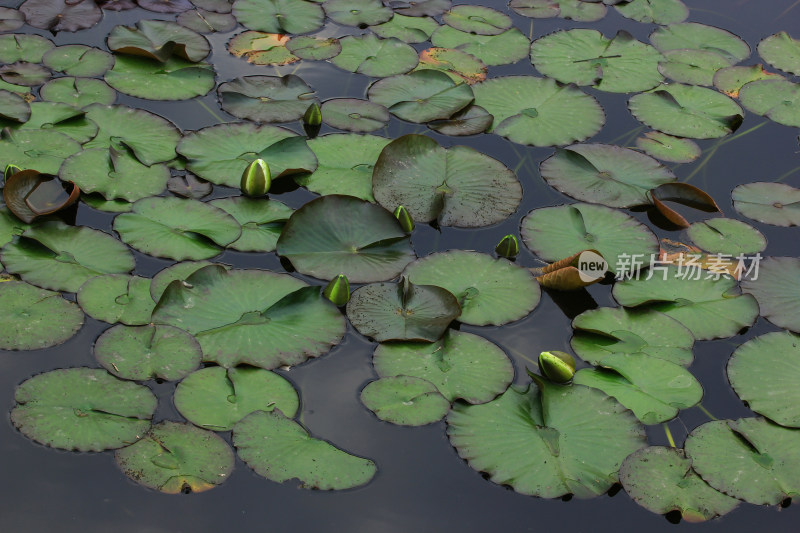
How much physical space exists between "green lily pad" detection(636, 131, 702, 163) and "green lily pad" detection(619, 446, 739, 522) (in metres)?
1.86

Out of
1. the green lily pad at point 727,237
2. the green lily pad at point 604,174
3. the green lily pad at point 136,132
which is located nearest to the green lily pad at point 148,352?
the green lily pad at point 136,132

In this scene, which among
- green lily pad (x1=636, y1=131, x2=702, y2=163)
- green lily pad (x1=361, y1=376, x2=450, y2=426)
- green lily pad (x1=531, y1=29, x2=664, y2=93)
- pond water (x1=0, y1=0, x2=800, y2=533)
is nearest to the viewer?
pond water (x1=0, y1=0, x2=800, y2=533)

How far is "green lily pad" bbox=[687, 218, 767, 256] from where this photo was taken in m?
3.67

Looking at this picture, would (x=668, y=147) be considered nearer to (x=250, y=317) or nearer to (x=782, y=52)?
(x=782, y=52)

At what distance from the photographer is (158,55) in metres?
4.50

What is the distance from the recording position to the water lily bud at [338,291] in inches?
125

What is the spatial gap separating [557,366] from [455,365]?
14.6 inches

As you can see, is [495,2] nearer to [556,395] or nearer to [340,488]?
[556,395]

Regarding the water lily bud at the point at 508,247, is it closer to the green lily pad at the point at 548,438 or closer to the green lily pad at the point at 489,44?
the green lily pad at the point at 548,438

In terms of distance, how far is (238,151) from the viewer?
12.8 feet

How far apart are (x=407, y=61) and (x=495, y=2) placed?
3.60ft

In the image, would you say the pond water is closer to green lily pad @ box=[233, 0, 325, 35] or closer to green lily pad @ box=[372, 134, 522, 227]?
green lily pad @ box=[372, 134, 522, 227]

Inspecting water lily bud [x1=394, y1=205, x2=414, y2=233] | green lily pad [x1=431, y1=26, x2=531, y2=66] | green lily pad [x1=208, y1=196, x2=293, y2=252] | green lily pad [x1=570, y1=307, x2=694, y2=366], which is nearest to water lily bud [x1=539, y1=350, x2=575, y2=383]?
green lily pad [x1=570, y1=307, x2=694, y2=366]

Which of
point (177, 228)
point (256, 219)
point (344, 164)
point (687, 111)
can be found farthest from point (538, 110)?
point (177, 228)
